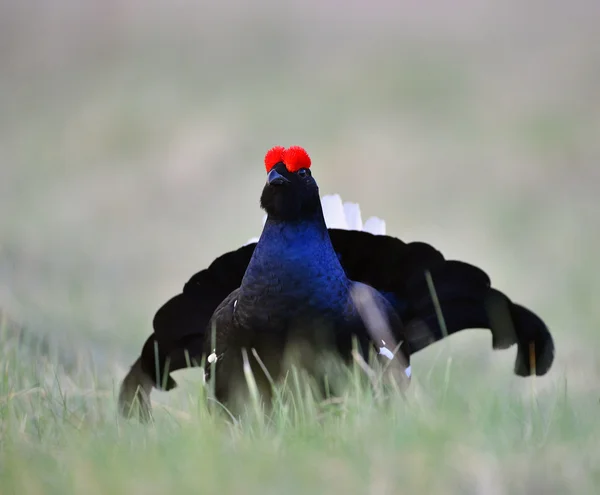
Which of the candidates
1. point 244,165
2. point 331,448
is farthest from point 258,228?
point 331,448

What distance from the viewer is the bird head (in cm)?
333

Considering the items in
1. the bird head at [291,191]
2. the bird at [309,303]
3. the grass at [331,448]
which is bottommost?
the grass at [331,448]

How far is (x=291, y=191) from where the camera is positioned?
3.32m

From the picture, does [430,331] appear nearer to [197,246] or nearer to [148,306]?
[148,306]

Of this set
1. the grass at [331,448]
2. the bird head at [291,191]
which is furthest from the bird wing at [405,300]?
the grass at [331,448]

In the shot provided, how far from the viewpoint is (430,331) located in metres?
3.93

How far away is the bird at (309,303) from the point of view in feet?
10.4

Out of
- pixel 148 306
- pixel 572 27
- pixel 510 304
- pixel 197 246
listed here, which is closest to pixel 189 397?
pixel 510 304

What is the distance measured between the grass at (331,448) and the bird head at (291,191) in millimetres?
667

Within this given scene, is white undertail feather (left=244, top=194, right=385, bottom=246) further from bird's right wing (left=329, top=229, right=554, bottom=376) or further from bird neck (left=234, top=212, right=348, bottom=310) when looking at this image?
bird neck (left=234, top=212, right=348, bottom=310)

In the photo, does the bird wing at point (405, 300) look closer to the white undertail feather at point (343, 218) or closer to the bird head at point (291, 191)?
the white undertail feather at point (343, 218)

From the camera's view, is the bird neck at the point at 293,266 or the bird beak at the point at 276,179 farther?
the bird beak at the point at 276,179

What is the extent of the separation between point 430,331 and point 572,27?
30.9ft

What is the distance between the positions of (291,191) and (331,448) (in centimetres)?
118
